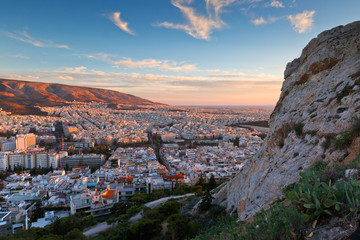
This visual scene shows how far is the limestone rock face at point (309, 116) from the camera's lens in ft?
14.2

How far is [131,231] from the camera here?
818 centimetres

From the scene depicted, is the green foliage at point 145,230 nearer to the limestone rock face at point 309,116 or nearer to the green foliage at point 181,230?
the green foliage at point 181,230

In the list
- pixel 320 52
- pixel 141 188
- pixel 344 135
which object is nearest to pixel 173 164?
pixel 141 188

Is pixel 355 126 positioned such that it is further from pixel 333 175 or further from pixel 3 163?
pixel 3 163

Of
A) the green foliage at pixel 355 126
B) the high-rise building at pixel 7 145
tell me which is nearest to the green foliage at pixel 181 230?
the green foliage at pixel 355 126

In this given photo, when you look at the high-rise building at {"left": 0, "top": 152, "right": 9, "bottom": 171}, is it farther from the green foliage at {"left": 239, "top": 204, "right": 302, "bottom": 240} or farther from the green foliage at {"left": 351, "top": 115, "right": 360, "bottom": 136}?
the green foliage at {"left": 351, "top": 115, "right": 360, "bottom": 136}

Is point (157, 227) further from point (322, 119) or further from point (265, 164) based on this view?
point (322, 119)

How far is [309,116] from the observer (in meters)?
5.38

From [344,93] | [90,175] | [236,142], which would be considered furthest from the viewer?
[236,142]

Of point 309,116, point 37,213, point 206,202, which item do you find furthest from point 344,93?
point 37,213

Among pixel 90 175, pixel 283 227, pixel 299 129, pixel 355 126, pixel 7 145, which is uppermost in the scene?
pixel 355 126

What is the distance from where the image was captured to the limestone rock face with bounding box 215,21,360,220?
170 inches

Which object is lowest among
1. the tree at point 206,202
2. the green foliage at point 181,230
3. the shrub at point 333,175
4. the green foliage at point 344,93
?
the green foliage at point 181,230

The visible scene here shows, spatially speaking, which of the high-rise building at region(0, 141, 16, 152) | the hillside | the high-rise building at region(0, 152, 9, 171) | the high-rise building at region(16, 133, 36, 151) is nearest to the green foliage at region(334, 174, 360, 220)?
the high-rise building at region(0, 152, 9, 171)
